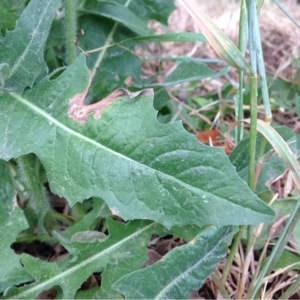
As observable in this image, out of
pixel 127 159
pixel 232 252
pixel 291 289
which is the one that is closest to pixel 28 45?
pixel 127 159

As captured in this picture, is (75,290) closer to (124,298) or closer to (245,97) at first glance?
(124,298)

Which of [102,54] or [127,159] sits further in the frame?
[102,54]

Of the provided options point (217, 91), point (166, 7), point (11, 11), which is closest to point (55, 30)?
point (11, 11)

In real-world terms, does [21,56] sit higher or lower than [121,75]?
higher

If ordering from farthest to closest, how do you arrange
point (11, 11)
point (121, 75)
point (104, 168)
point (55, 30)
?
1. point (121, 75)
2. point (55, 30)
3. point (11, 11)
4. point (104, 168)

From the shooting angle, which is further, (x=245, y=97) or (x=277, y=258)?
(x=245, y=97)

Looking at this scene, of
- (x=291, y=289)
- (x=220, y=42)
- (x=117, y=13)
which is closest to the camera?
(x=220, y=42)

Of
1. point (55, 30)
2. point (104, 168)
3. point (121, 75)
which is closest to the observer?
point (104, 168)

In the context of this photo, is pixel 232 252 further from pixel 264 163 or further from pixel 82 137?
pixel 82 137

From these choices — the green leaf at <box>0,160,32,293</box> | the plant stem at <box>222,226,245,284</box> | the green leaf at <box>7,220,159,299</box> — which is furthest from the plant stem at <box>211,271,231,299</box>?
the green leaf at <box>0,160,32,293</box>
